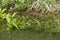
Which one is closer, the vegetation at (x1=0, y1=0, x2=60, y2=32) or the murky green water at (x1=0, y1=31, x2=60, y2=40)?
the murky green water at (x1=0, y1=31, x2=60, y2=40)

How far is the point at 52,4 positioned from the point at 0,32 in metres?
1.44

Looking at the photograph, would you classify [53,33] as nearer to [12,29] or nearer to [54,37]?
[54,37]

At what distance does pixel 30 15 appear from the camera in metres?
6.20

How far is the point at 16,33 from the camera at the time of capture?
224 inches

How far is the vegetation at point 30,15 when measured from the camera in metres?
5.82

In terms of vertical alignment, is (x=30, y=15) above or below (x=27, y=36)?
above

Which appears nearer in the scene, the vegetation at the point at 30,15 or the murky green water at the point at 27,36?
the murky green water at the point at 27,36

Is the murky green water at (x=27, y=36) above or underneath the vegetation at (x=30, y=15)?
underneath

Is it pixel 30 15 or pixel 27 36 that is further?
pixel 30 15

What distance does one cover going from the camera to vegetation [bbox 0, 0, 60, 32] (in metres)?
5.82

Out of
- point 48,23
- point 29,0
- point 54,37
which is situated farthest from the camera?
point 29,0

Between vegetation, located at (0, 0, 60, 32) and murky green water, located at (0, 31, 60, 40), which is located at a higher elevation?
vegetation, located at (0, 0, 60, 32)

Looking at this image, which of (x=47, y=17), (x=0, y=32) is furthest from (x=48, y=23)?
(x=0, y=32)

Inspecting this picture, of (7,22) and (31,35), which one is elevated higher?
(7,22)
